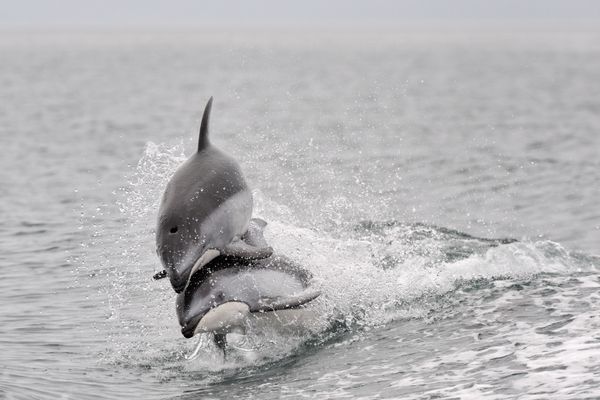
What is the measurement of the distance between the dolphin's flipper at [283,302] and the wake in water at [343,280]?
0.44m

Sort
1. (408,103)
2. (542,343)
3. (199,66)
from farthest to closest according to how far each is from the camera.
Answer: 1. (199,66)
2. (408,103)
3. (542,343)

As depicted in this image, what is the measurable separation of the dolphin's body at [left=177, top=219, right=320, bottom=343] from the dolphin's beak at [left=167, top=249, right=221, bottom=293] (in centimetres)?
35

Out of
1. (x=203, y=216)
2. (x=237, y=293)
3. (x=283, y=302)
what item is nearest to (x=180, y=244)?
(x=203, y=216)

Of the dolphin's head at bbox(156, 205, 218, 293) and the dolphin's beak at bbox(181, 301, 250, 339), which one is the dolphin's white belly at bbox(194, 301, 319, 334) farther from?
the dolphin's head at bbox(156, 205, 218, 293)

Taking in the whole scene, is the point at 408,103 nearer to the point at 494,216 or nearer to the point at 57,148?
the point at 57,148

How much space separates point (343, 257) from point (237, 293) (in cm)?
374

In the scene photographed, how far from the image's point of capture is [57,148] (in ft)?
110

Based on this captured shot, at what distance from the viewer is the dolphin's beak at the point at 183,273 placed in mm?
10812

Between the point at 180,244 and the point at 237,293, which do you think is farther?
the point at 237,293

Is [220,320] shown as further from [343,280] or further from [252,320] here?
[343,280]

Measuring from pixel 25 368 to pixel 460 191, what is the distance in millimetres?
13453

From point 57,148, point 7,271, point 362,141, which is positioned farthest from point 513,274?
point 57,148

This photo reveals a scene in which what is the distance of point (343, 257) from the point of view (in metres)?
15.5

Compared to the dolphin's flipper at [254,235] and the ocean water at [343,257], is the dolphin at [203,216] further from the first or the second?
the ocean water at [343,257]
